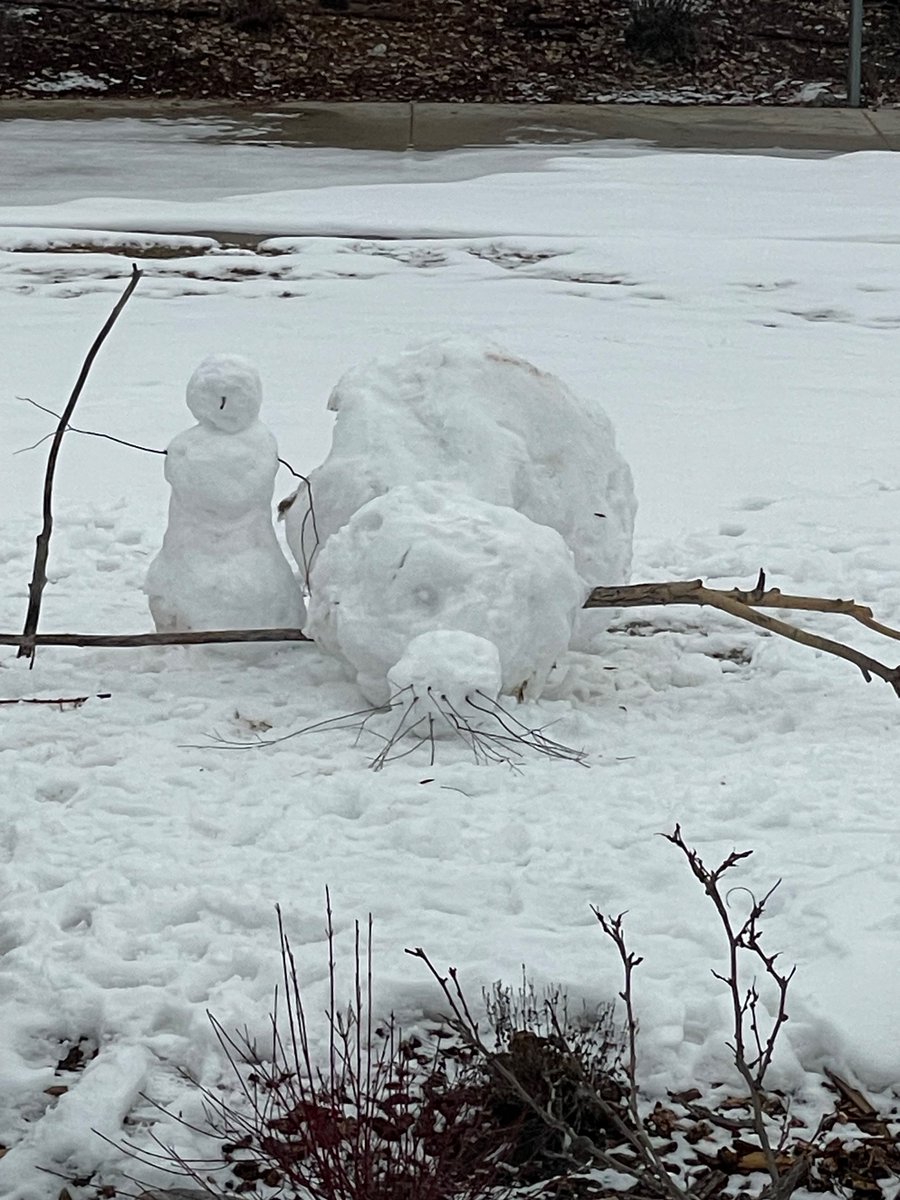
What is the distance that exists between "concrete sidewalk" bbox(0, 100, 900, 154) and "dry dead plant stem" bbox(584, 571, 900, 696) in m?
9.67

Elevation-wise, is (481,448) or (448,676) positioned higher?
(481,448)

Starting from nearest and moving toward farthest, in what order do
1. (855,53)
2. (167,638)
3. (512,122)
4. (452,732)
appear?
1. (452,732)
2. (167,638)
3. (512,122)
4. (855,53)

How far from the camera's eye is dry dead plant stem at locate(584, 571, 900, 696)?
399cm

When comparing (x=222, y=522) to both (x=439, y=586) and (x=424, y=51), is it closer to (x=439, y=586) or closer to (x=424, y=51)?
(x=439, y=586)

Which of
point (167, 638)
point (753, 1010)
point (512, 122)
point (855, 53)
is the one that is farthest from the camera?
point (855, 53)

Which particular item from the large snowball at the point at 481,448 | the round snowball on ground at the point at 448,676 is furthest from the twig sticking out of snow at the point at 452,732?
the large snowball at the point at 481,448

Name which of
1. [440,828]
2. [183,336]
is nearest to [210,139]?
[183,336]

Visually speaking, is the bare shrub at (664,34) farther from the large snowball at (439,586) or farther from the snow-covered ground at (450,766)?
the large snowball at (439,586)

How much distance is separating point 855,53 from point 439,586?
40.9ft

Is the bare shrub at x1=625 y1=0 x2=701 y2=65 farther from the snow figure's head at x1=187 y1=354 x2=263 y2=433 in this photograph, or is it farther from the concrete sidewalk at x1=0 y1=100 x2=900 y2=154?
the snow figure's head at x1=187 y1=354 x2=263 y2=433

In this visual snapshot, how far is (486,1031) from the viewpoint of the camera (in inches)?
113

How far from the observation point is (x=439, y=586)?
3984 millimetres

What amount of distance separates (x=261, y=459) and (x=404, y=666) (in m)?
0.78

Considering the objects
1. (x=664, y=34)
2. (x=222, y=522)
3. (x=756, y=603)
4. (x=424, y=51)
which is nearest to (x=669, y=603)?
(x=756, y=603)
